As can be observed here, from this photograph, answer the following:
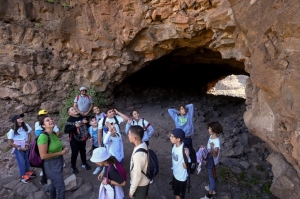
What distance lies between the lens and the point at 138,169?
2.86 metres

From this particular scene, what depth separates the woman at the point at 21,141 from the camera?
4.46 meters

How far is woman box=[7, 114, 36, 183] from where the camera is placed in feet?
14.6

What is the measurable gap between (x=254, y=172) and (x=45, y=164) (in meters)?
4.84

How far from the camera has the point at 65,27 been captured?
8148 millimetres

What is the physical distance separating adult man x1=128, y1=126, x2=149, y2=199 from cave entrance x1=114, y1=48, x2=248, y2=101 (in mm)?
7459

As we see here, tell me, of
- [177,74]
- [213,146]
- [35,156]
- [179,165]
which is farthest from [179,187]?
[177,74]

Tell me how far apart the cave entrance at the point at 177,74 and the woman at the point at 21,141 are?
619 cm

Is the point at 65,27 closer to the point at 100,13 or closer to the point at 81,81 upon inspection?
the point at 100,13

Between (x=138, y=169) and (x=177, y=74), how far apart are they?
1235 centimetres

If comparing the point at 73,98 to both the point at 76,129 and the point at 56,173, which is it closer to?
the point at 76,129

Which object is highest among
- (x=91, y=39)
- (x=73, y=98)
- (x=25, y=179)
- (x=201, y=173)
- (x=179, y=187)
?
(x=91, y=39)

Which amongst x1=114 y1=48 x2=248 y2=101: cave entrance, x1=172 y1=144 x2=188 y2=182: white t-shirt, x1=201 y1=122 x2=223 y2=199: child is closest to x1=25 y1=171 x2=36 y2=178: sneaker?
x1=172 y1=144 x2=188 y2=182: white t-shirt

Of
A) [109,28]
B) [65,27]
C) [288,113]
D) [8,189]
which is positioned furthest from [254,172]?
[65,27]

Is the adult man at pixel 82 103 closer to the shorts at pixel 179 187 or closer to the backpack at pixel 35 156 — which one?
the backpack at pixel 35 156
